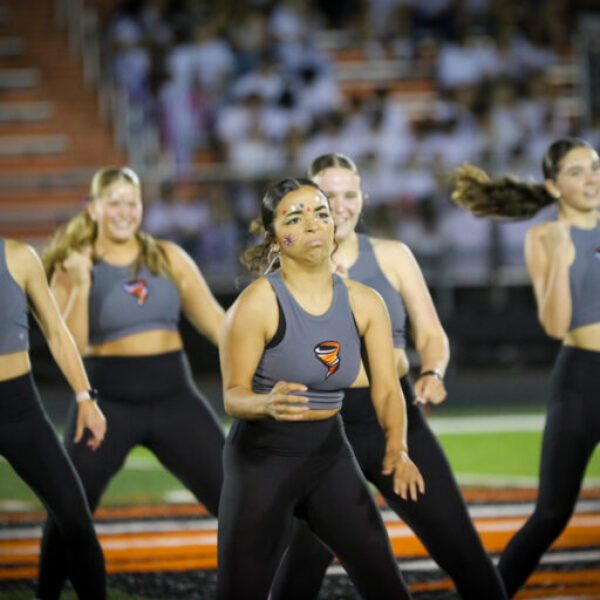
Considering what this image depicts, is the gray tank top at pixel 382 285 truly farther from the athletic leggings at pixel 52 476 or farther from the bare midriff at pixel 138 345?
the athletic leggings at pixel 52 476

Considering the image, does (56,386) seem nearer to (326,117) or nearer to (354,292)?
(326,117)

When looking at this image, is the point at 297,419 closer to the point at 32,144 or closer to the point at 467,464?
the point at 467,464

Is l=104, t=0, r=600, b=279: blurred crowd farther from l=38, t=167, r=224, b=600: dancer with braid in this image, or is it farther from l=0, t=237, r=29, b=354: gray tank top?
l=0, t=237, r=29, b=354: gray tank top

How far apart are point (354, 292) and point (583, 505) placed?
159 inches

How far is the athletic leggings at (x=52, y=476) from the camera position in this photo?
14.9 ft

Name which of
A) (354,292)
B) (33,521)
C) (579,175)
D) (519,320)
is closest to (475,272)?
(519,320)

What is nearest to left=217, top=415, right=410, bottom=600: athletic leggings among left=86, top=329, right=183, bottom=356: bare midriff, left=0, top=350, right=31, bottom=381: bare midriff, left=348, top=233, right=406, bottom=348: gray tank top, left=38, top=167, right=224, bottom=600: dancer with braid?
left=348, top=233, right=406, bottom=348: gray tank top

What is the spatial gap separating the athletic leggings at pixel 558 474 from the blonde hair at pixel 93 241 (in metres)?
1.87

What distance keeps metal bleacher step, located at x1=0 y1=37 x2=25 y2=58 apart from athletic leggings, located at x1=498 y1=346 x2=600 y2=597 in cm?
1324

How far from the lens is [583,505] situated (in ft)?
24.4

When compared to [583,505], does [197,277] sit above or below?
above

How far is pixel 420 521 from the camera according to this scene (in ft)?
14.2

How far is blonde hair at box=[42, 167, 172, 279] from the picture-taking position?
5414 mm

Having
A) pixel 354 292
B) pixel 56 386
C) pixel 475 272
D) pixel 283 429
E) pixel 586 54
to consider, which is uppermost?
pixel 586 54
